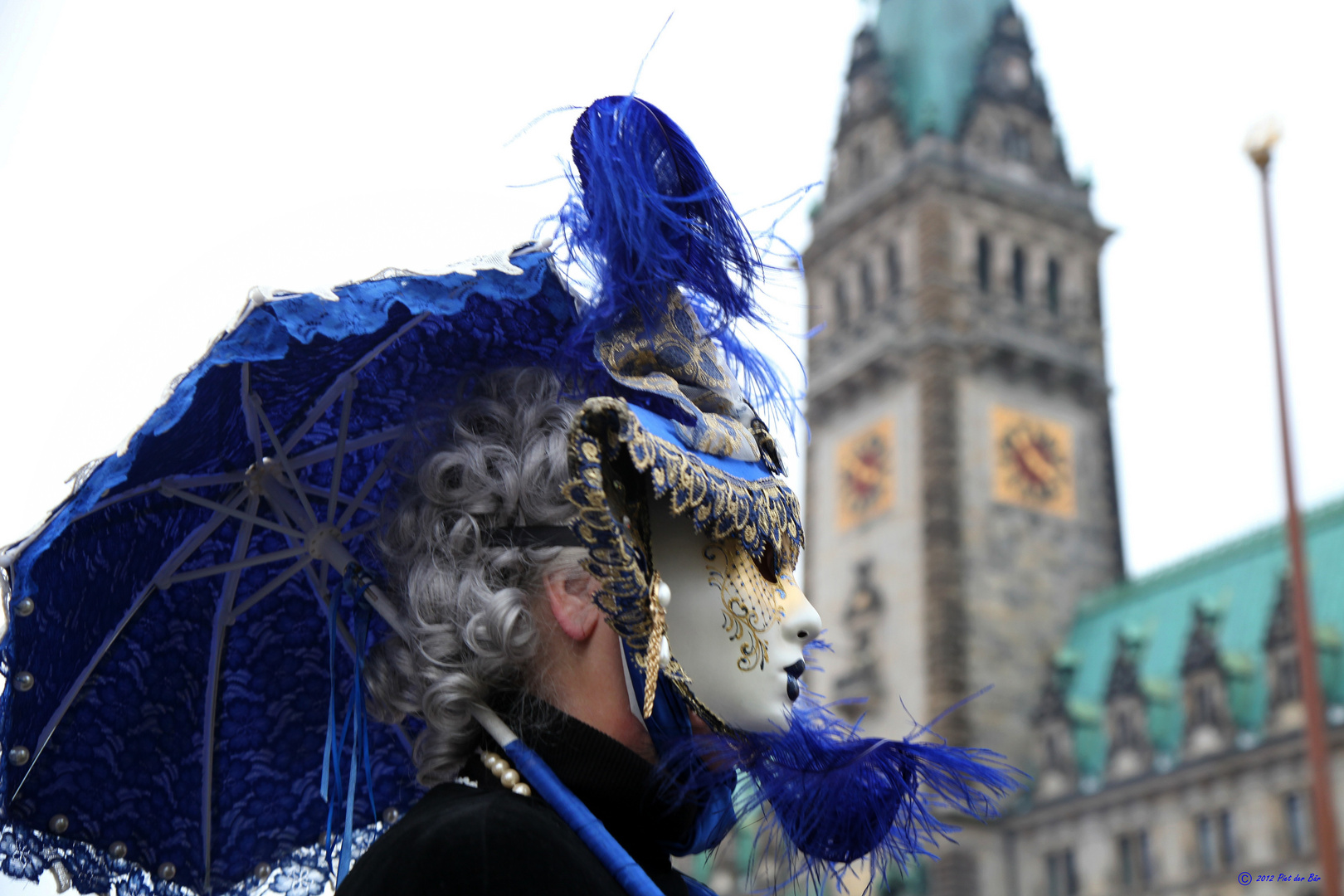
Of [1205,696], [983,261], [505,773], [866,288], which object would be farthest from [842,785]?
[866,288]

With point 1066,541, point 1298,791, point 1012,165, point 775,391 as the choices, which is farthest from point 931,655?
point 775,391

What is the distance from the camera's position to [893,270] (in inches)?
1609

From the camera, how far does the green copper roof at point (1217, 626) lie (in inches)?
1246

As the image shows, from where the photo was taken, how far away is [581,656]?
8.39ft

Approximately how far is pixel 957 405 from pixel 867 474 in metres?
3.09

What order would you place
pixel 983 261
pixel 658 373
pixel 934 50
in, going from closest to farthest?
pixel 658 373, pixel 983 261, pixel 934 50

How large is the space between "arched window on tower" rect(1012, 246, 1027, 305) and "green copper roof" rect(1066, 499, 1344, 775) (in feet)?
26.5

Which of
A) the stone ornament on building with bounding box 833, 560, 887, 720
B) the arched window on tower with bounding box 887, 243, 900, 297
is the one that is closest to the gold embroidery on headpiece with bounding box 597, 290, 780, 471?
the stone ornament on building with bounding box 833, 560, 887, 720

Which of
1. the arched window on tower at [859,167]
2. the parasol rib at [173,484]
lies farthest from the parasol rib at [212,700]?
the arched window on tower at [859,167]

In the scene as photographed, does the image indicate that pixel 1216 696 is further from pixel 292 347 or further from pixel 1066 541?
pixel 292 347

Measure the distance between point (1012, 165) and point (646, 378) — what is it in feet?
135

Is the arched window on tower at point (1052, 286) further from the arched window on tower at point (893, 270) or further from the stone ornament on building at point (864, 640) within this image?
the stone ornament on building at point (864, 640)

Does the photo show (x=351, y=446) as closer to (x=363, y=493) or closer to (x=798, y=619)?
(x=363, y=493)

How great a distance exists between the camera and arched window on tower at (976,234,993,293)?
131ft
